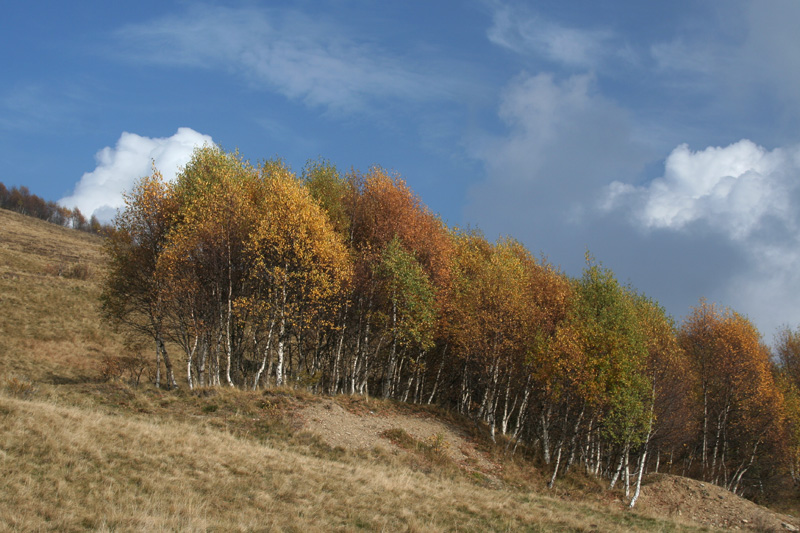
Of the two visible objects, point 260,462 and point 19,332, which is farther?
point 19,332

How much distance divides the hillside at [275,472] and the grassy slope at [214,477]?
0.23 ft

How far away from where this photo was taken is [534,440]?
151 ft

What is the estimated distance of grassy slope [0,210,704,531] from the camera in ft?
50.3

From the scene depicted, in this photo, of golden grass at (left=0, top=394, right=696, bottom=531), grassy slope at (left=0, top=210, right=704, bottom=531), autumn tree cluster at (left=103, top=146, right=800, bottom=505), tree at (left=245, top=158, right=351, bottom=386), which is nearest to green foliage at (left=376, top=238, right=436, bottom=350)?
autumn tree cluster at (left=103, top=146, right=800, bottom=505)

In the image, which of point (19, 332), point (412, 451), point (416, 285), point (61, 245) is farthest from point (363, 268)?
point (61, 245)

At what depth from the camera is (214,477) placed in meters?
19.3

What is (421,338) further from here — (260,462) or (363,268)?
(260,462)

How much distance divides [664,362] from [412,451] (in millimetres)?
21115

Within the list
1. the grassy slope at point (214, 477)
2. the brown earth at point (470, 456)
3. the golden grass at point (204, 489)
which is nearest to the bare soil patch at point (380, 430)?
the brown earth at point (470, 456)

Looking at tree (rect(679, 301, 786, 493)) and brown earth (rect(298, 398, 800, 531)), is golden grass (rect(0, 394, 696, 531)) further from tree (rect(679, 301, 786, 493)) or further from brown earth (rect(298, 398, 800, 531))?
tree (rect(679, 301, 786, 493))

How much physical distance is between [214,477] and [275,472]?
2719mm

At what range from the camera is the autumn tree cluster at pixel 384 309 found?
35188 mm

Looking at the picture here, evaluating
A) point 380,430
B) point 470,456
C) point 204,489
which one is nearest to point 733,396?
point 470,456

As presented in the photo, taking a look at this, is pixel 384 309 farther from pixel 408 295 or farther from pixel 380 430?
pixel 380 430
